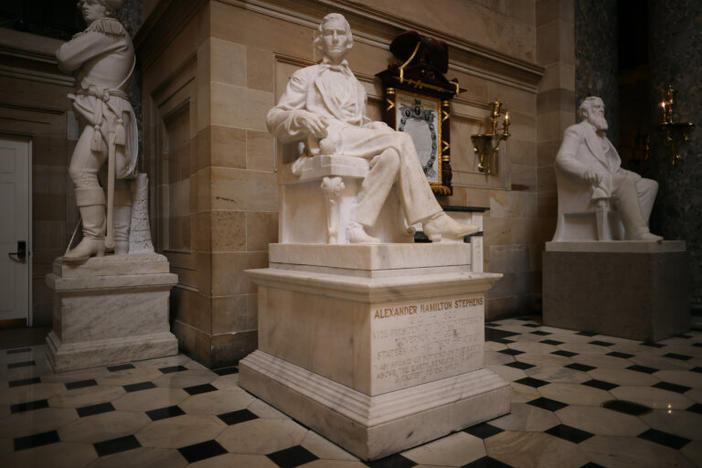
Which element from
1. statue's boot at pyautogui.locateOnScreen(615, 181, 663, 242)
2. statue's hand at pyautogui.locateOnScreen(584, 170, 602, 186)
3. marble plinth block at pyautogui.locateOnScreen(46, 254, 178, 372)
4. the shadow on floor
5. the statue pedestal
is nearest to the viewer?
the statue pedestal

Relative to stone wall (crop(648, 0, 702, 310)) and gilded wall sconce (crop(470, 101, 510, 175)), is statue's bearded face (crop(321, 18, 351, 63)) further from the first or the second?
stone wall (crop(648, 0, 702, 310))

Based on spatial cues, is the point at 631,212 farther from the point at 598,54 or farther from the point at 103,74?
the point at 103,74

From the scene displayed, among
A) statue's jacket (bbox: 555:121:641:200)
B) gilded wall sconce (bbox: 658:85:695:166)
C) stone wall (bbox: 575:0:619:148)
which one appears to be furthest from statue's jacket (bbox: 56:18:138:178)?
gilded wall sconce (bbox: 658:85:695:166)

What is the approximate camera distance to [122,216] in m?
4.24

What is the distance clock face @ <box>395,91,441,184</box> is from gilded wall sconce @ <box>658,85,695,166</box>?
2.85 m

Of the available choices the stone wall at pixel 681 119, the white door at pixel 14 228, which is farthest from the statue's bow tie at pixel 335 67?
the stone wall at pixel 681 119

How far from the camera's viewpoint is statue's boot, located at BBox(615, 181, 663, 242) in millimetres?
4543

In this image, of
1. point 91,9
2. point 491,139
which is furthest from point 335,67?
A: point 491,139

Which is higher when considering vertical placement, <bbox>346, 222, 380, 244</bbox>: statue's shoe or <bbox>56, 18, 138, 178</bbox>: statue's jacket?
<bbox>56, 18, 138, 178</bbox>: statue's jacket

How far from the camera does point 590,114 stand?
5.12m

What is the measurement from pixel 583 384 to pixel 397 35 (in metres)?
3.67

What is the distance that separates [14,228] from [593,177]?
6185mm

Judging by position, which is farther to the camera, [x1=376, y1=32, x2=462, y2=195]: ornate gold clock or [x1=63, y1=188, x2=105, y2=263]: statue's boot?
[x1=376, y1=32, x2=462, y2=195]: ornate gold clock

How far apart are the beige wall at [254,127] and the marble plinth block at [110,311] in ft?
0.86
